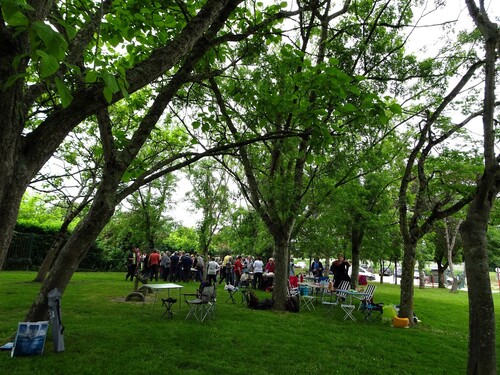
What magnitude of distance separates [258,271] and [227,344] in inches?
441

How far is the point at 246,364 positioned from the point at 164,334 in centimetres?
255

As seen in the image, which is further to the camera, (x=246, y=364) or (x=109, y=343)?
(x=109, y=343)

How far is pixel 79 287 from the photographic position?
15.5 meters

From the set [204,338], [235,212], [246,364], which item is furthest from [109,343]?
[235,212]

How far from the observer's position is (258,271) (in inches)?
742

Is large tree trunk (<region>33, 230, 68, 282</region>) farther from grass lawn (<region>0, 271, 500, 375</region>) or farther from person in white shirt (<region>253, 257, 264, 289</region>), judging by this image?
person in white shirt (<region>253, 257, 264, 289</region>)

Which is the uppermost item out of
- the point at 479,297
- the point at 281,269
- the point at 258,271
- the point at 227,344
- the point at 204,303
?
the point at 479,297

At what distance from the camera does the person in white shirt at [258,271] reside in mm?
18531

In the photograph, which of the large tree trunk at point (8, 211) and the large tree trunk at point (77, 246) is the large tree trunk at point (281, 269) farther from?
the large tree trunk at point (8, 211)

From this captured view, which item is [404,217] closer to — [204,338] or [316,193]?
[316,193]

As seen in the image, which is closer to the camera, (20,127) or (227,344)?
(20,127)

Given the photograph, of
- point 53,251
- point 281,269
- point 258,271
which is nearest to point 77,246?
point 281,269

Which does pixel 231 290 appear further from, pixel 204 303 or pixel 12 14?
→ pixel 12 14

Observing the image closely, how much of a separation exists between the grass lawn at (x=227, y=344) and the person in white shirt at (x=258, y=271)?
624cm
